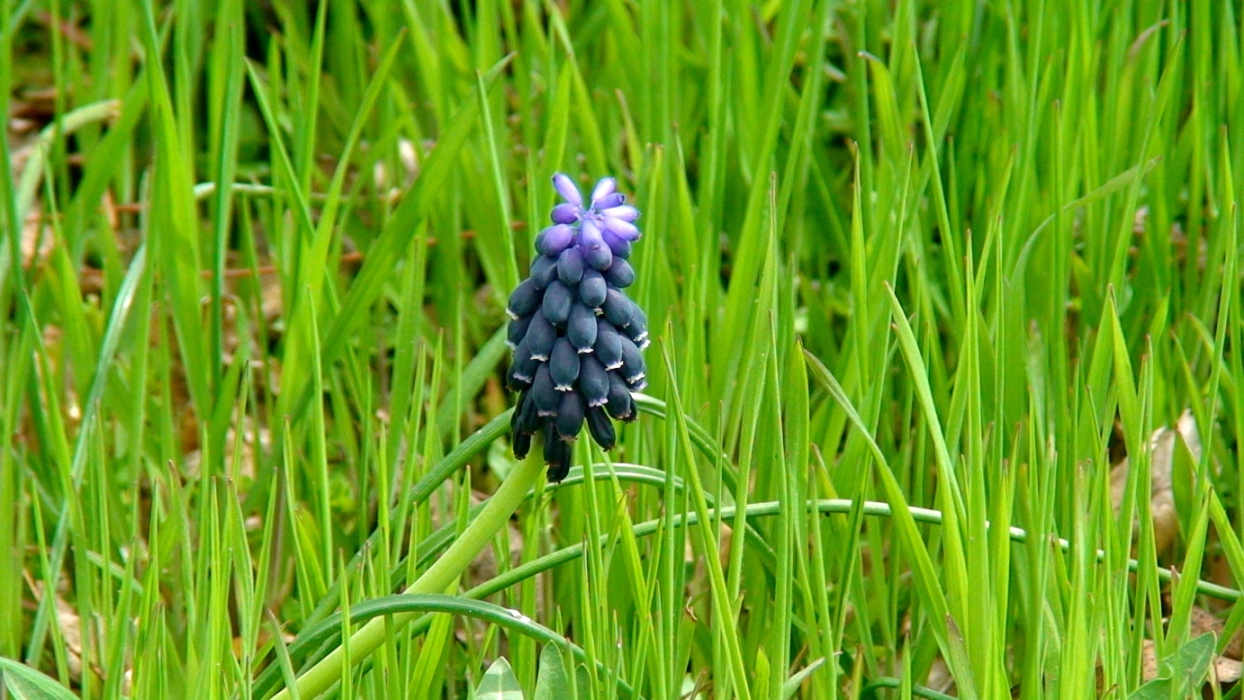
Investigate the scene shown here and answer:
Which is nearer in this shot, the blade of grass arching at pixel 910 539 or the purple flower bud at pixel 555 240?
the purple flower bud at pixel 555 240

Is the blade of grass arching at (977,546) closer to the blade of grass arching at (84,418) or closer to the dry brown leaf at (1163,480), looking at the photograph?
the dry brown leaf at (1163,480)

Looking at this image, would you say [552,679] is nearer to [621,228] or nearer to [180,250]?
[621,228]

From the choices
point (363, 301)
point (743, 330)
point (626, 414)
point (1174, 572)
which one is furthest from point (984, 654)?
point (363, 301)

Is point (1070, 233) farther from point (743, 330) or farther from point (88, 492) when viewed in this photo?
point (88, 492)

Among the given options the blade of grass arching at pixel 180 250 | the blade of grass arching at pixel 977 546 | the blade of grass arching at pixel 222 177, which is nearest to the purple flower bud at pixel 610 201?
the blade of grass arching at pixel 977 546

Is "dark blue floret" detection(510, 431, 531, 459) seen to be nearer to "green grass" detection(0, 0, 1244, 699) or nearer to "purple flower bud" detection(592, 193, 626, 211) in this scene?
"green grass" detection(0, 0, 1244, 699)

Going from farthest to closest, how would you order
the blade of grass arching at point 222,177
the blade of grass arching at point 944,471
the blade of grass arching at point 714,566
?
the blade of grass arching at point 222,177
the blade of grass arching at point 944,471
the blade of grass arching at point 714,566
